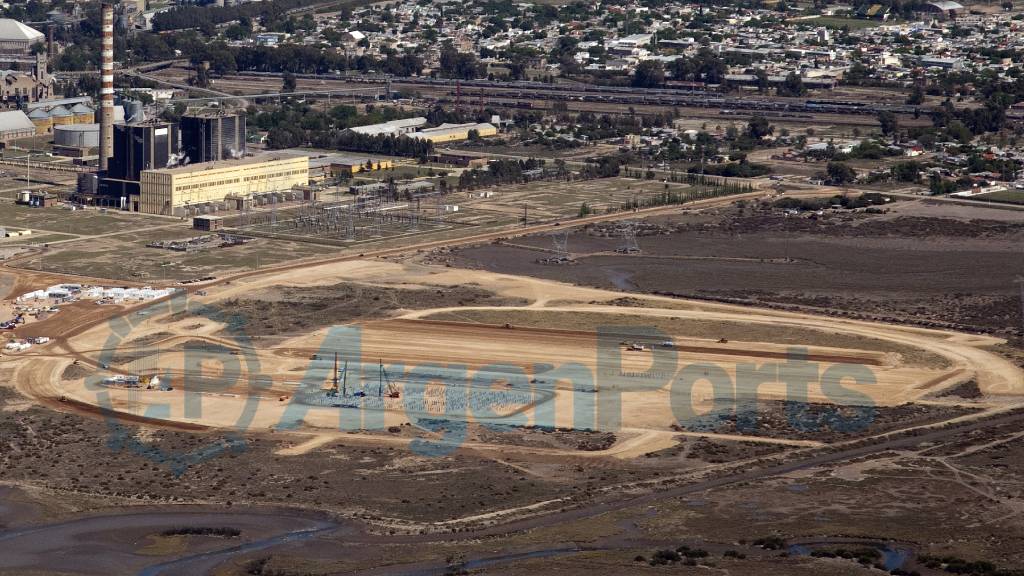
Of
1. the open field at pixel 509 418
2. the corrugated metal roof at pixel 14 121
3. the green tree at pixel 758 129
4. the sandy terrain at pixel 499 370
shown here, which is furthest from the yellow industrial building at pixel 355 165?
the sandy terrain at pixel 499 370

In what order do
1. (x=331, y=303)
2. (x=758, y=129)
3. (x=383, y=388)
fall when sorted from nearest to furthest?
(x=383, y=388), (x=331, y=303), (x=758, y=129)

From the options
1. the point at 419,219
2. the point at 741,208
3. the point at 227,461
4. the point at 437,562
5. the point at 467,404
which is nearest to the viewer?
the point at 437,562

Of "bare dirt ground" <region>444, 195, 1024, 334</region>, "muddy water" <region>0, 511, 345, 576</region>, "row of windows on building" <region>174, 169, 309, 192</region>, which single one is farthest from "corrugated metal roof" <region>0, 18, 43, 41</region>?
"muddy water" <region>0, 511, 345, 576</region>

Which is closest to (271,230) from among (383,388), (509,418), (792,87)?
(383,388)

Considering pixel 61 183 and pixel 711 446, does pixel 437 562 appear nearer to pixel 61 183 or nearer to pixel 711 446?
pixel 711 446

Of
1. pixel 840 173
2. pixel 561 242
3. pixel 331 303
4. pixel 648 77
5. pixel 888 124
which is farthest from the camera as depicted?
pixel 648 77

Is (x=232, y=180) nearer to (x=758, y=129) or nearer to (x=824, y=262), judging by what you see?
(x=824, y=262)

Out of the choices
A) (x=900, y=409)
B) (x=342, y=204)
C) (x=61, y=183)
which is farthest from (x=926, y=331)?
(x=61, y=183)

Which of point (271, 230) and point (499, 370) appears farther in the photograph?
point (271, 230)

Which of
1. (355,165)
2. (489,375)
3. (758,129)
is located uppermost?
(758,129)
